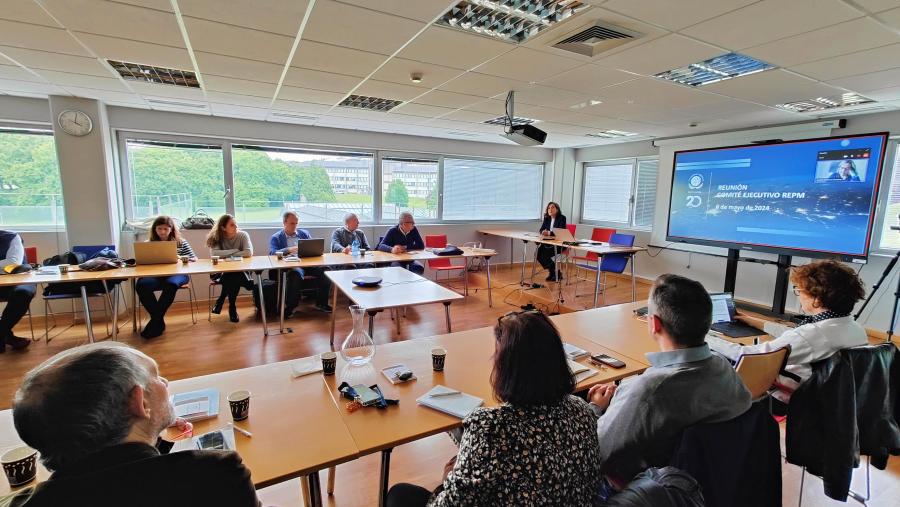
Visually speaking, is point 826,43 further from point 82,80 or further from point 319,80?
point 82,80

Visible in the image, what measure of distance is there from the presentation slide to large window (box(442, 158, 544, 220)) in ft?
10.5

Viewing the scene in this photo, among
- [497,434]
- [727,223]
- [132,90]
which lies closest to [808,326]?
[497,434]

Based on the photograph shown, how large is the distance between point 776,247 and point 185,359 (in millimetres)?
6490

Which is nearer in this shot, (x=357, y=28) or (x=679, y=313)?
(x=679, y=313)

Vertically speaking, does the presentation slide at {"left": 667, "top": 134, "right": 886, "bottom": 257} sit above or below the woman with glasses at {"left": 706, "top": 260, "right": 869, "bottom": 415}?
above

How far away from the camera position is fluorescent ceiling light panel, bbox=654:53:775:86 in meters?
2.97

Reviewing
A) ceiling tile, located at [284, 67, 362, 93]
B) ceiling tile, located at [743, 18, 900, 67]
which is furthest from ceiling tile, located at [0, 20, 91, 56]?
ceiling tile, located at [743, 18, 900, 67]

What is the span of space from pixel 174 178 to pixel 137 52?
2998 millimetres

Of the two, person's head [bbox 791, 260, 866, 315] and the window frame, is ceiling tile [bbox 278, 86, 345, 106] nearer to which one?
person's head [bbox 791, 260, 866, 315]

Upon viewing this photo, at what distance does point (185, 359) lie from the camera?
3.58 meters

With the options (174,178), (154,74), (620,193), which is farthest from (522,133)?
(174,178)

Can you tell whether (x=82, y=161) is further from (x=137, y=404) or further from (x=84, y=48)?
(x=137, y=404)

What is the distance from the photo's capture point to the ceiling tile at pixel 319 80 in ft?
11.2

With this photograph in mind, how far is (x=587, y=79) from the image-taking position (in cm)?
343
